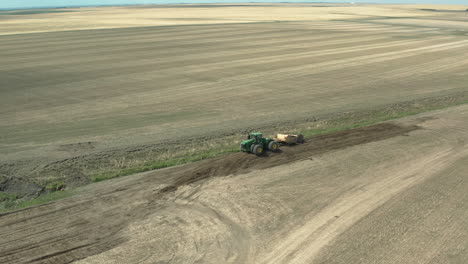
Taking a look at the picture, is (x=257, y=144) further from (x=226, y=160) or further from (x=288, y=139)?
(x=288, y=139)

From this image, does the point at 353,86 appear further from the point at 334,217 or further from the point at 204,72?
the point at 334,217

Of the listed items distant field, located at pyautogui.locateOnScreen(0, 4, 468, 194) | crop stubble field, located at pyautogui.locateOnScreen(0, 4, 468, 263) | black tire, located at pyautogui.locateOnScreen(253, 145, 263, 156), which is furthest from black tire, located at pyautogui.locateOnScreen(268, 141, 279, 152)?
distant field, located at pyautogui.locateOnScreen(0, 4, 468, 194)

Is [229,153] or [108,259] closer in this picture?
[108,259]

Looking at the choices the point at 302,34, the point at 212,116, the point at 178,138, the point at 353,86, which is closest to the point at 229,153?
the point at 178,138

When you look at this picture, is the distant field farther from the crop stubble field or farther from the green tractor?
the green tractor

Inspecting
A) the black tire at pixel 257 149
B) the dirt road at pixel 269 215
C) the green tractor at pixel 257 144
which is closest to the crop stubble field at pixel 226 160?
the dirt road at pixel 269 215

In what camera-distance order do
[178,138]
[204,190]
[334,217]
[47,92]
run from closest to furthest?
1. [334,217]
2. [204,190]
3. [178,138]
4. [47,92]
